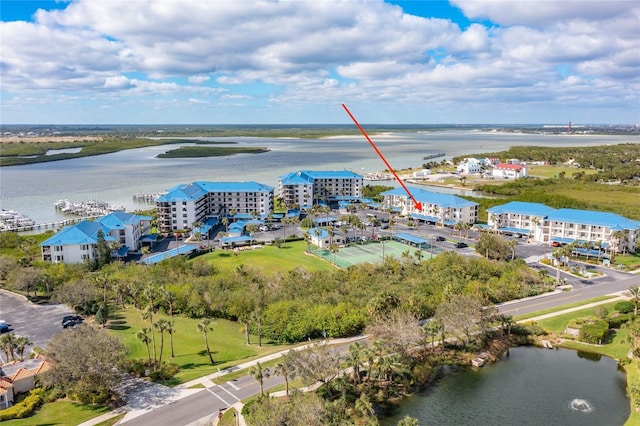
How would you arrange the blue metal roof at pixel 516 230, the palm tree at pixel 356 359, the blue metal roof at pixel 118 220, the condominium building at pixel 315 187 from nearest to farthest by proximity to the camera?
the palm tree at pixel 356 359, the blue metal roof at pixel 118 220, the blue metal roof at pixel 516 230, the condominium building at pixel 315 187

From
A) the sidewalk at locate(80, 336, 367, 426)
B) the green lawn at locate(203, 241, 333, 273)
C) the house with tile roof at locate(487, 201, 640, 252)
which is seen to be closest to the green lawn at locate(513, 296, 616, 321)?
the house with tile roof at locate(487, 201, 640, 252)

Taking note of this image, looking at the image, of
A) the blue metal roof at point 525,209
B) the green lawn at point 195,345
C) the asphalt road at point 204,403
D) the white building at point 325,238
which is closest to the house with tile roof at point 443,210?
the blue metal roof at point 525,209

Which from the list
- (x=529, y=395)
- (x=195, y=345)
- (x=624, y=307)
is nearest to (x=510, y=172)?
(x=624, y=307)

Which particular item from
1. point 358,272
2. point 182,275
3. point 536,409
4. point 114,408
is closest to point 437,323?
point 536,409

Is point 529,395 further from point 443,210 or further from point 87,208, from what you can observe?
point 87,208

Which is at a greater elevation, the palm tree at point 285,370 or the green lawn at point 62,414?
the palm tree at point 285,370

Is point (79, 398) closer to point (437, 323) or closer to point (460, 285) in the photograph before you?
point (437, 323)

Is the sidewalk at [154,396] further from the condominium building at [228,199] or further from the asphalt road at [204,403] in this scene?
the condominium building at [228,199]
